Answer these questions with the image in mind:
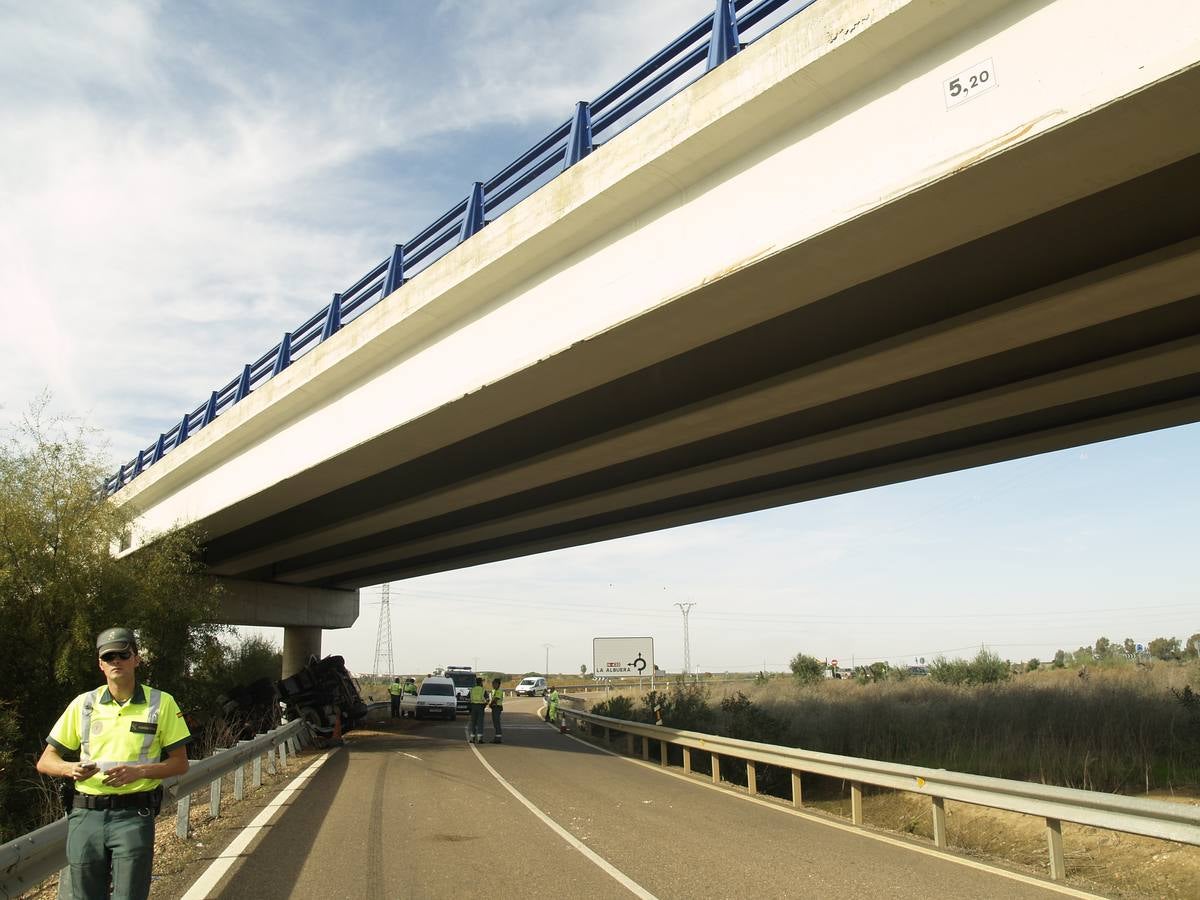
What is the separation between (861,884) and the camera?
6.72 metres

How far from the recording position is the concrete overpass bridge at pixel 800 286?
7016mm

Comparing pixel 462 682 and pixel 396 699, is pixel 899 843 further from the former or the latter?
pixel 462 682

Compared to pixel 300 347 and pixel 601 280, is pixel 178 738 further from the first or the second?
pixel 300 347

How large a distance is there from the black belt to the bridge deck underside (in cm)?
691

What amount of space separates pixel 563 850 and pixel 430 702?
1063 inches

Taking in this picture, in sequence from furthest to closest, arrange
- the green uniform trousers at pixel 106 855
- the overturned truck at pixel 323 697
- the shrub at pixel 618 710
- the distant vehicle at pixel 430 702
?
1. the distant vehicle at pixel 430 702
2. the shrub at pixel 618 710
3. the overturned truck at pixel 323 697
4. the green uniform trousers at pixel 106 855

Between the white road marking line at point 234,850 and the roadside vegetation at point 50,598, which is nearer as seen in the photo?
the white road marking line at point 234,850

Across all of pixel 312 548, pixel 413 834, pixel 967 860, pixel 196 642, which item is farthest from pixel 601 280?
pixel 312 548

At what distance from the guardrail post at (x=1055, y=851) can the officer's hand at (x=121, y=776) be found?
686 centimetres

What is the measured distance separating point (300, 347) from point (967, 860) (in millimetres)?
15460

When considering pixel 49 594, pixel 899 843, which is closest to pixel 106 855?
pixel 899 843

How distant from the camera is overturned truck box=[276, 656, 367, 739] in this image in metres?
22.2

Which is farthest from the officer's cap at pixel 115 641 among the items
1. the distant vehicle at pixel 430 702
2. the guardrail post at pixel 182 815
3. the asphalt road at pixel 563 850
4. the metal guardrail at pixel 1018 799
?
the distant vehicle at pixel 430 702

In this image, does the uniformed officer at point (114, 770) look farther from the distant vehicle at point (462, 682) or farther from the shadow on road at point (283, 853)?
the distant vehicle at point (462, 682)
